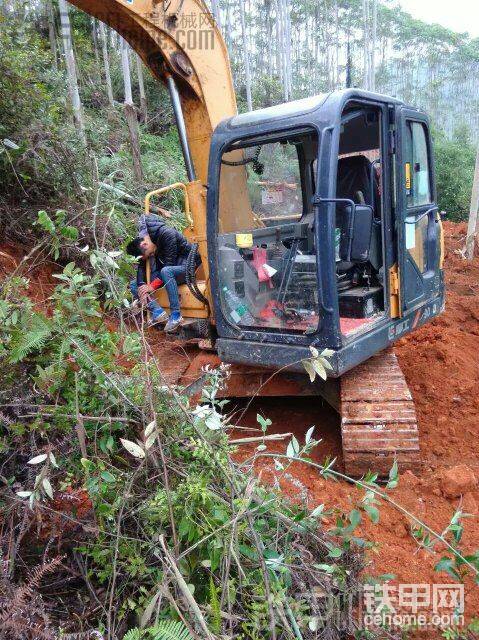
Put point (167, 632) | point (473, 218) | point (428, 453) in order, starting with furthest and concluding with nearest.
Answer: point (473, 218)
point (428, 453)
point (167, 632)

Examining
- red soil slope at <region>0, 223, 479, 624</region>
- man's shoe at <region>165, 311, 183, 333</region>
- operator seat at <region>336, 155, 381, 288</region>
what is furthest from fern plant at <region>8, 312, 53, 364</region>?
operator seat at <region>336, 155, 381, 288</region>

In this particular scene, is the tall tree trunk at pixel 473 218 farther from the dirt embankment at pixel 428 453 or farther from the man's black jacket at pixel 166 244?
the man's black jacket at pixel 166 244

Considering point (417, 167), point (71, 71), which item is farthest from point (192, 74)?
point (71, 71)

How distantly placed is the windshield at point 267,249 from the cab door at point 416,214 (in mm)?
650

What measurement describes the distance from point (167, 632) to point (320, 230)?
226 cm

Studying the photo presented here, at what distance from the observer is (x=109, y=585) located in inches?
64.8

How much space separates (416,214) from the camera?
3.85 m

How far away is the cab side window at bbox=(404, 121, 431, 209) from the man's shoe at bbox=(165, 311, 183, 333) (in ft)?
6.42

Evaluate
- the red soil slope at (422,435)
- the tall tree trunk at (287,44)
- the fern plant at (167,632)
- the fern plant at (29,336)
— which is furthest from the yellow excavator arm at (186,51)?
the tall tree trunk at (287,44)

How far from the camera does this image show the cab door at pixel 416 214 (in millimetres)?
3582

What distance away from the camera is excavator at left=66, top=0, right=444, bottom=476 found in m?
3.19

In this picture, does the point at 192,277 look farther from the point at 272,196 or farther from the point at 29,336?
the point at 29,336

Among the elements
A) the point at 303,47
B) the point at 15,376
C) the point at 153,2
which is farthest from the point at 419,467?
the point at 303,47

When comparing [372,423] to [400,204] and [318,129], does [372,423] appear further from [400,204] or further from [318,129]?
[318,129]
